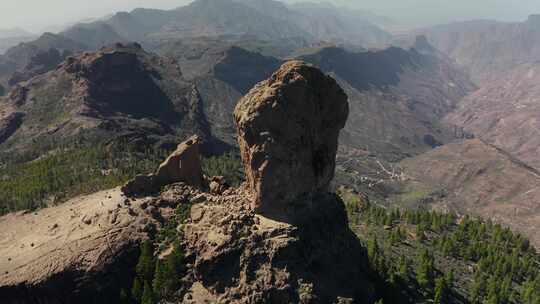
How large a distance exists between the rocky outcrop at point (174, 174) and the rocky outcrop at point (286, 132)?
60.3 feet

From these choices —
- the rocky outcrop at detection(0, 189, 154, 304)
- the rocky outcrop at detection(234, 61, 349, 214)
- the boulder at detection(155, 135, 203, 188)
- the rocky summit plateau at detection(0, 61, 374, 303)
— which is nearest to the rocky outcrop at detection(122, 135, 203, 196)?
the boulder at detection(155, 135, 203, 188)

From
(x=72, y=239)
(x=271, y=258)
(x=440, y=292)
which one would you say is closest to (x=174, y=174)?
(x=72, y=239)

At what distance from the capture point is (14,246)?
88.2 m

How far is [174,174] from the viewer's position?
314 feet

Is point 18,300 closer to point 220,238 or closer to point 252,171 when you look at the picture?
point 220,238

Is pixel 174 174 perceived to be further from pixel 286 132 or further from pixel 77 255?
pixel 286 132

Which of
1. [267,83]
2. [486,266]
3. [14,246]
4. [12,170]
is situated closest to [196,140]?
[267,83]

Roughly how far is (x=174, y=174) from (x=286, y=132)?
31429 millimetres

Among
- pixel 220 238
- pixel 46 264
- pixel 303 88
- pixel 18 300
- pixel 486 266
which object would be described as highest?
pixel 303 88

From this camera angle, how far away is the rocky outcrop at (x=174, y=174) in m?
93.9

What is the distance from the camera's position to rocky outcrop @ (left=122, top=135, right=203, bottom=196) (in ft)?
308

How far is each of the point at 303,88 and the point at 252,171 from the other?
1733 centimetres

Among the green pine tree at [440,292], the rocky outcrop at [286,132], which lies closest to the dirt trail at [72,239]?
the rocky outcrop at [286,132]

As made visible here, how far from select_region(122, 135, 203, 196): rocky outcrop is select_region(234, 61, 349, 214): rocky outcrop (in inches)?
724
